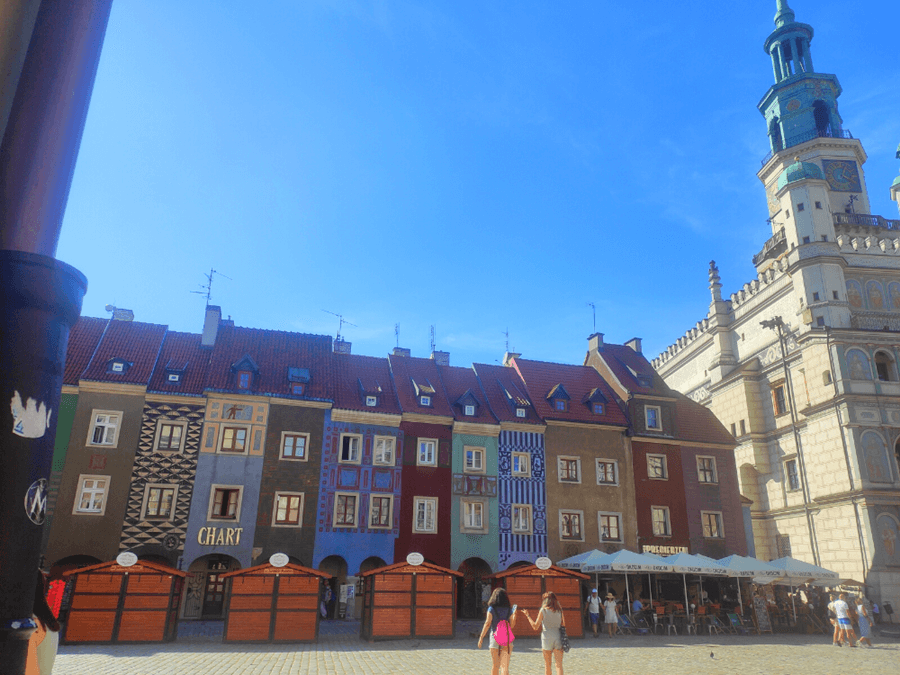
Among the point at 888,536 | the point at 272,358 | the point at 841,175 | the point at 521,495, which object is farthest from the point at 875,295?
the point at 272,358

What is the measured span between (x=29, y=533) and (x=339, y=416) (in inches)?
1252

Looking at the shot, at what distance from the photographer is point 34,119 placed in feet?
6.00

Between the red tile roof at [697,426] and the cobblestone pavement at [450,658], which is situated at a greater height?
the red tile roof at [697,426]

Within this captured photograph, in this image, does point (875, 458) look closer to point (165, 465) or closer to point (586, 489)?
point (586, 489)

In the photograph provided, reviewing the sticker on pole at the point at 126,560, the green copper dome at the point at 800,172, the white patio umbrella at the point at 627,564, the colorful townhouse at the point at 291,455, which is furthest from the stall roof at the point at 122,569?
the green copper dome at the point at 800,172

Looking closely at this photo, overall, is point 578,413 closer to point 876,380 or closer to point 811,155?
point 876,380

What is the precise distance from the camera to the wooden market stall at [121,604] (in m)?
19.7

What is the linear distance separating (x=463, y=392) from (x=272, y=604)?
18678mm

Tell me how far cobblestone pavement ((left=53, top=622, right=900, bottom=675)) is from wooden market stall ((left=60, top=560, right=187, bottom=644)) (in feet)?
2.16

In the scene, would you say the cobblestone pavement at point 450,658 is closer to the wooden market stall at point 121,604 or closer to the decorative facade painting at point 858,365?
the wooden market stall at point 121,604

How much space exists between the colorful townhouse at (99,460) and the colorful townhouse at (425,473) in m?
12.5

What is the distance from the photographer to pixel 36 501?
5.80 ft

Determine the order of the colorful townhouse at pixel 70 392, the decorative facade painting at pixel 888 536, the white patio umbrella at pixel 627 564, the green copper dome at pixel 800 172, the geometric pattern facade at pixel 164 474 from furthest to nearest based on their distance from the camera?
the green copper dome at pixel 800 172, the decorative facade painting at pixel 888 536, the geometric pattern facade at pixel 164 474, the colorful townhouse at pixel 70 392, the white patio umbrella at pixel 627 564

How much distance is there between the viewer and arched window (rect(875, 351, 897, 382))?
3706 centimetres
